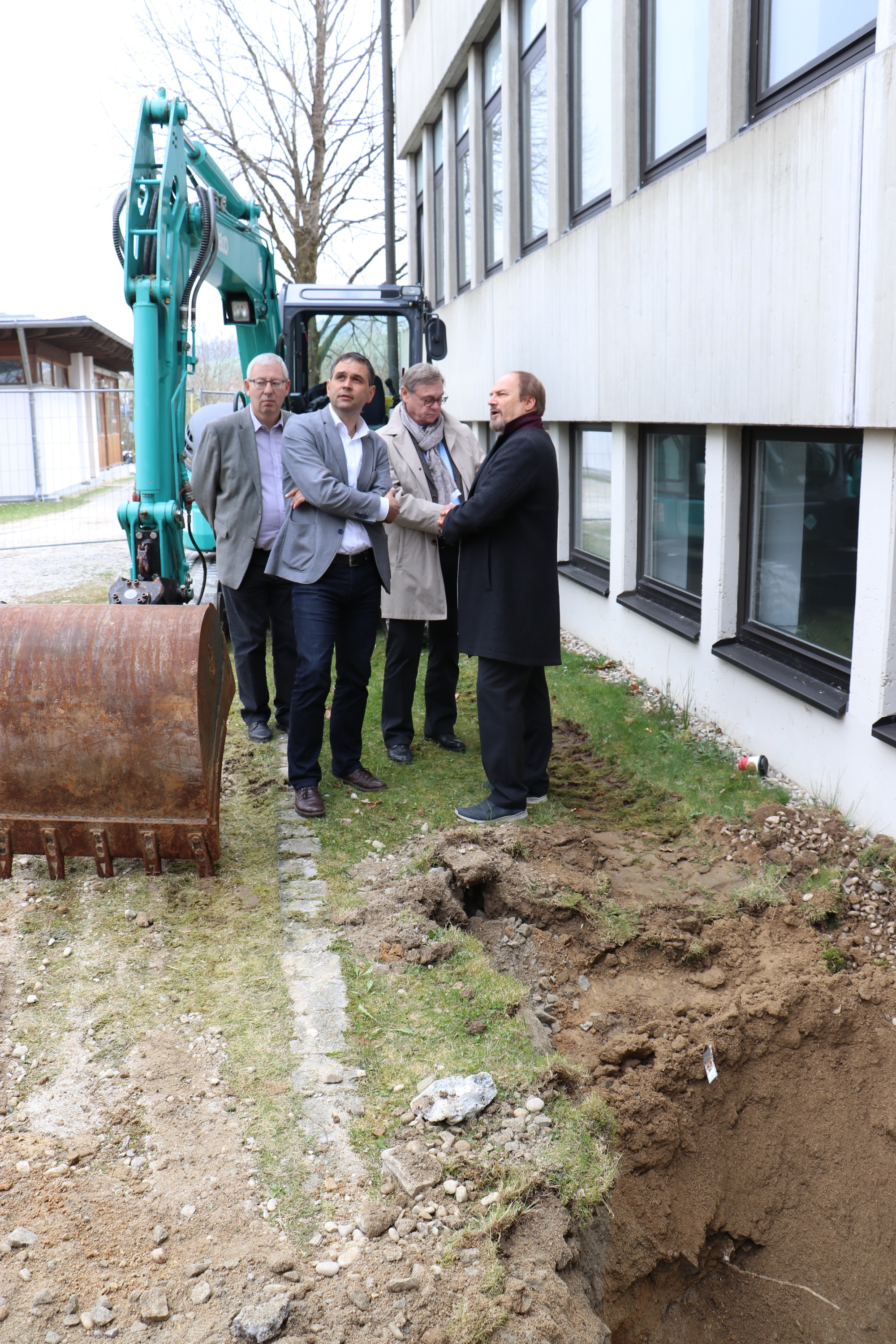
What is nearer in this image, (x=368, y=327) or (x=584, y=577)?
(x=584, y=577)

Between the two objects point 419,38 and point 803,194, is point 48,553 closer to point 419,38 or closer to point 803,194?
point 419,38

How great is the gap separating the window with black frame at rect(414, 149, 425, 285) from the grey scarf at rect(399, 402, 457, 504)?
12.5m

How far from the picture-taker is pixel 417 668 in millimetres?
6281

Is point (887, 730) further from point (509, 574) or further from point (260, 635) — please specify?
point (260, 635)

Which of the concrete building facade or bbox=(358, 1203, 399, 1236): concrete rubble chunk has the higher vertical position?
the concrete building facade

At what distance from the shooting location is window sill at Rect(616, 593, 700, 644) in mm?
6762

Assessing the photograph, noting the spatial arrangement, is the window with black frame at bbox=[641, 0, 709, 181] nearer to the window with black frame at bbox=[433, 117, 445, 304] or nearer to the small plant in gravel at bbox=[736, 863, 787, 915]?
the small plant in gravel at bbox=[736, 863, 787, 915]

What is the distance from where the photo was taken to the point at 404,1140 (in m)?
3.05

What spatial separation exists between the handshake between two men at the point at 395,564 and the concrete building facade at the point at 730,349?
1280 mm

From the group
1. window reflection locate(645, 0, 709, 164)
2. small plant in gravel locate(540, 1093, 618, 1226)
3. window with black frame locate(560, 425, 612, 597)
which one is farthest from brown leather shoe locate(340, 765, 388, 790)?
window reflection locate(645, 0, 709, 164)

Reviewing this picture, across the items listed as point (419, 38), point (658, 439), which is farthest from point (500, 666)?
point (419, 38)

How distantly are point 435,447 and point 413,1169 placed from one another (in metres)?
4.03

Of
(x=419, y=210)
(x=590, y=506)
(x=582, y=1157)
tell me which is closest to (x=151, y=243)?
(x=590, y=506)

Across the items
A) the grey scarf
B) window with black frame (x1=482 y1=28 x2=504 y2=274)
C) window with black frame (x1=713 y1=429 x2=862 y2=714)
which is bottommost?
window with black frame (x1=713 y1=429 x2=862 y2=714)
